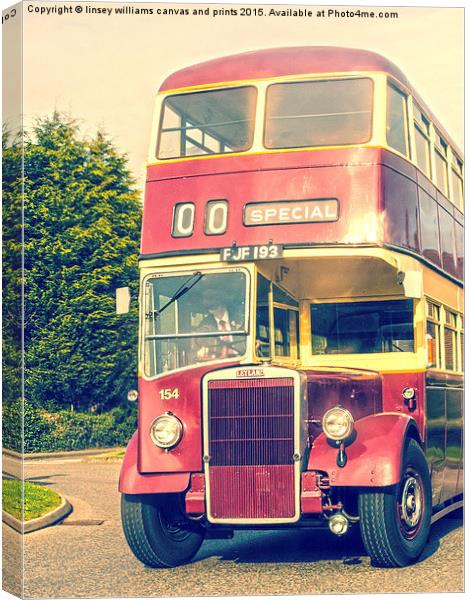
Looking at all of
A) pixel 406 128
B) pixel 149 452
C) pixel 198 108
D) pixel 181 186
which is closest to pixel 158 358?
pixel 149 452

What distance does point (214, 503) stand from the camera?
406 inches

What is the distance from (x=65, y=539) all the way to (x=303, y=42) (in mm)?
4646

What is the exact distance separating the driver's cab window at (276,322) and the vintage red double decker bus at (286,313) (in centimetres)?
2

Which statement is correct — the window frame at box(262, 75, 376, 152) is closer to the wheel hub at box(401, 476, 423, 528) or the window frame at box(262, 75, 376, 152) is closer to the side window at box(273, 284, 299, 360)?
the side window at box(273, 284, 299, 360)

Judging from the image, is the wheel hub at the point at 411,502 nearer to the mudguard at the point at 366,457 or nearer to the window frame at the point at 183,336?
the mudguard at the point at 366,457

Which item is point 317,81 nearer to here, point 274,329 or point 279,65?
point 279,65

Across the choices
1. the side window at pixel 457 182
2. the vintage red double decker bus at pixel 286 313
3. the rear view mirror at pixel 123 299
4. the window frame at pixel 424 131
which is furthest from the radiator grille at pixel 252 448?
the side window at pixel 457 182

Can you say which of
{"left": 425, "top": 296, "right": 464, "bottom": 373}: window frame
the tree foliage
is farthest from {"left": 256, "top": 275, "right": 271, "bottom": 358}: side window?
{"left": 425, "top": 296, "right": 464, "bottom": 373}: window frame

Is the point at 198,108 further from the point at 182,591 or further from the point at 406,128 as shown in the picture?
the point at 182,591

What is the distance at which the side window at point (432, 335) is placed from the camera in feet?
37.4

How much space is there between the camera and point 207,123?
10.9 m

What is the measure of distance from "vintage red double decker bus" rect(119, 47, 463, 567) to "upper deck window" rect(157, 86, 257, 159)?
15 mm

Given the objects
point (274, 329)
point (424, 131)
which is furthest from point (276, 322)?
point (424, 131)

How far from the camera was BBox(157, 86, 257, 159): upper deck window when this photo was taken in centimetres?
1084
